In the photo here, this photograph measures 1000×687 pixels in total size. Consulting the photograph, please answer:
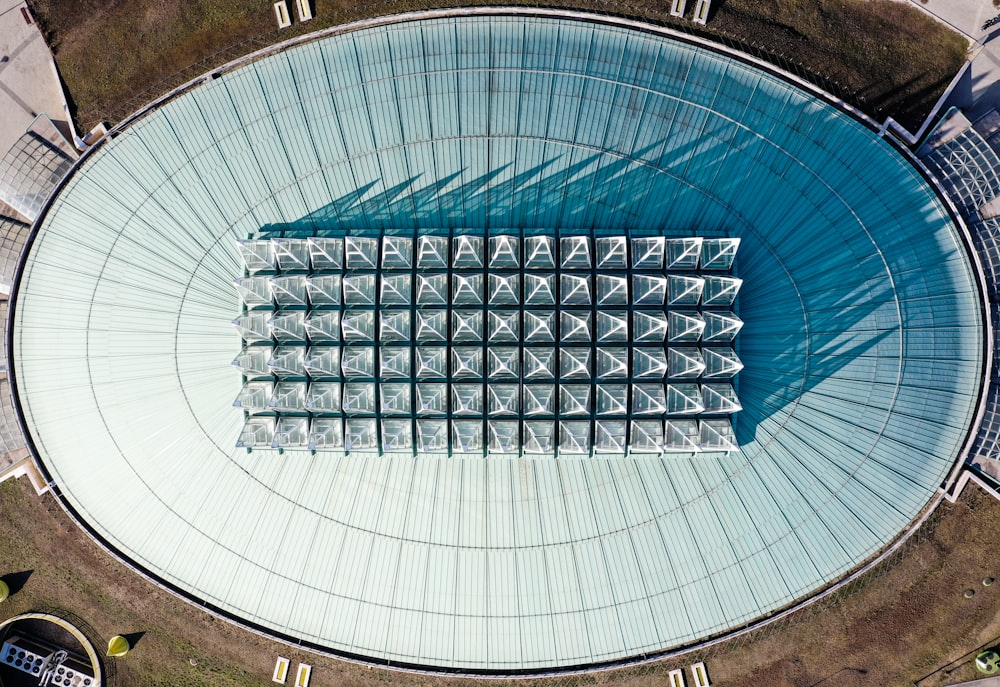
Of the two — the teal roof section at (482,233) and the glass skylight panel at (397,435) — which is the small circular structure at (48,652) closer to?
the teal roof section at (482,233)

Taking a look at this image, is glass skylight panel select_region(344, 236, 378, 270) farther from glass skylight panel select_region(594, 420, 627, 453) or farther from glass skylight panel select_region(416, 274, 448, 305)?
glass skylight panel select_region(594, 420, 627, 453)

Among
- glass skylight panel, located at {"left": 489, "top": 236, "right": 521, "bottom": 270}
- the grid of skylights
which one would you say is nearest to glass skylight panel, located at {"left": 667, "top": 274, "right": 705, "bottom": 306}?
the grid of skylights

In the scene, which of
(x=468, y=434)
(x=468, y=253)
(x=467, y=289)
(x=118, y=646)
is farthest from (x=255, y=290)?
(x=118, y=646)

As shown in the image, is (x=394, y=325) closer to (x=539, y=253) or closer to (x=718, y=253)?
(x=539, y=253)

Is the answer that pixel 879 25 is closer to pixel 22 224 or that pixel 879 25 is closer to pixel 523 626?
pixel 523 626

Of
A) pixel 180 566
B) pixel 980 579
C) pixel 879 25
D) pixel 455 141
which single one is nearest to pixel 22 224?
pixel 180 566
